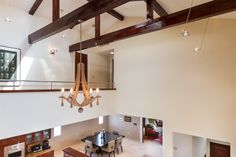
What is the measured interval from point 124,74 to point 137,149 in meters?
4.16

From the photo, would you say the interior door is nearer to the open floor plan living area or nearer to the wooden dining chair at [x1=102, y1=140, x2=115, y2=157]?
the open floor plan living area

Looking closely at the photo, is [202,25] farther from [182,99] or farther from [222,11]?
[182,99]

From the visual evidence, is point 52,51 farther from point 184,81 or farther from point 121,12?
point 184,81

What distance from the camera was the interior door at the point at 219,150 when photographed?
24.4 ft

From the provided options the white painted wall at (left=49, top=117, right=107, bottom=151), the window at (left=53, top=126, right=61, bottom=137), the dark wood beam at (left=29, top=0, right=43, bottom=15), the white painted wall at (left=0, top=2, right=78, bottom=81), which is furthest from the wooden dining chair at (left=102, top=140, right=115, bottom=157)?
the dark wood beam at (left=29, top=0, right=43, bottom=15)

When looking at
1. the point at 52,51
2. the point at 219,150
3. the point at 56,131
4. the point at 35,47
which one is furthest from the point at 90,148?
the point at 219,150

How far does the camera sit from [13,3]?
239 inches

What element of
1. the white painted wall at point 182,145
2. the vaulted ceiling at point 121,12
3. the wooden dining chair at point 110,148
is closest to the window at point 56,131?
the wooden dining chair at point 110,148

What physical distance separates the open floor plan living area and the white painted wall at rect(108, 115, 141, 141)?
38.6 inches

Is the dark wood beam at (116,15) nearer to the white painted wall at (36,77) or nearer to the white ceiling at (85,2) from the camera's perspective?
the white ceiling at (85,2)

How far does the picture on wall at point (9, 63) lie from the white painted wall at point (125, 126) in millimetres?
6775

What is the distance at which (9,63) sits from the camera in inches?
240

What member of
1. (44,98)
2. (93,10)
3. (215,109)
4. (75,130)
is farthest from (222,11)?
(75,130)

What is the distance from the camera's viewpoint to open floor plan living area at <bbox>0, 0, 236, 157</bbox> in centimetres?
471
